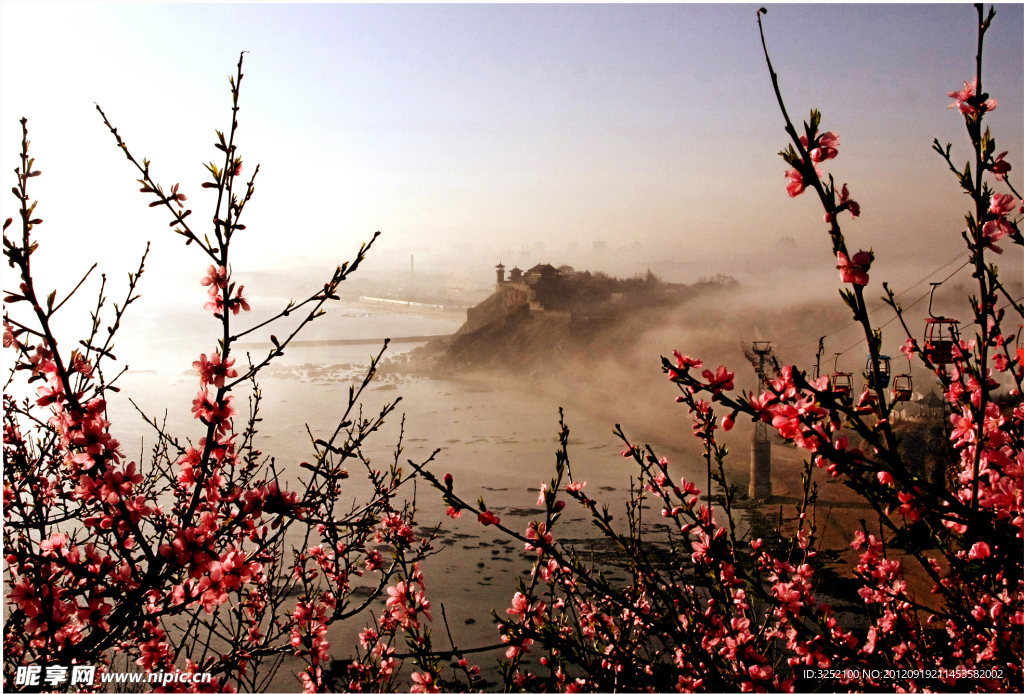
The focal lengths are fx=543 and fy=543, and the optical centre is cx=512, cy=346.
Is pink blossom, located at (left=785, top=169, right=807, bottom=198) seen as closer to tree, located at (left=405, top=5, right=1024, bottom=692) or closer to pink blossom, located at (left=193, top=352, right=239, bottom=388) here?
tree, located at (left=405, top=5, right=1024, bottom=692)

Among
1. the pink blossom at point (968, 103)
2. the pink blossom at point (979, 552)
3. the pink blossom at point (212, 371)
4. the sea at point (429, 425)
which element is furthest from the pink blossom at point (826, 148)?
the sea at point (429, 425)

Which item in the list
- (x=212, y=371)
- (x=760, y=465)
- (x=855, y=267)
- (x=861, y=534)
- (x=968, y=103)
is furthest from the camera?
(x=760, y=465)

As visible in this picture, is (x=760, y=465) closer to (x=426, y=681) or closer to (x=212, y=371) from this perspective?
(x=426, y=681)

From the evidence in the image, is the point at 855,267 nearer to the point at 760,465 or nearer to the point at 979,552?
the point at 979,552

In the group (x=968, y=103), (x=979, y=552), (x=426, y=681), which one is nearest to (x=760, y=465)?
(x=979, y=552)

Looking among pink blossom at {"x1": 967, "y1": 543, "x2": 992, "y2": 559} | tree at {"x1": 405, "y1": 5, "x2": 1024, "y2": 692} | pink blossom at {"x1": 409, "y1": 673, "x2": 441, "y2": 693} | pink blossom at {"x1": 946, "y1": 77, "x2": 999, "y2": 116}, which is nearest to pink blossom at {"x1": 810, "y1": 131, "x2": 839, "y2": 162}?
tree at {"x1": 405, "y1": 5, "x2": 1024, "y2": 692}

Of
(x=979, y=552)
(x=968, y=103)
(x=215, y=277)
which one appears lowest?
(x=979, y=552)

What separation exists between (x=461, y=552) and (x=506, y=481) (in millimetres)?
1189

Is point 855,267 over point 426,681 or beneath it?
over

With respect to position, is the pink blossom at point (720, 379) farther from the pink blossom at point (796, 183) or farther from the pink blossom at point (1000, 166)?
the pink blossom at point (1000, 166)

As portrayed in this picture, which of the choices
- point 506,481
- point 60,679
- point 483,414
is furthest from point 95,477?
point 483,414

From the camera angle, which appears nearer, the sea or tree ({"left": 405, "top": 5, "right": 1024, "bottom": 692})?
tree ({"left": 405, "top": 5, "right": 1024, "bottom": 692})

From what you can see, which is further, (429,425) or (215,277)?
(429,425)

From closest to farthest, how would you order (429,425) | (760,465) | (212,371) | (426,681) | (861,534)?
(212,371) → (426,681) → (861,534) → (760,465) → (429,425)
